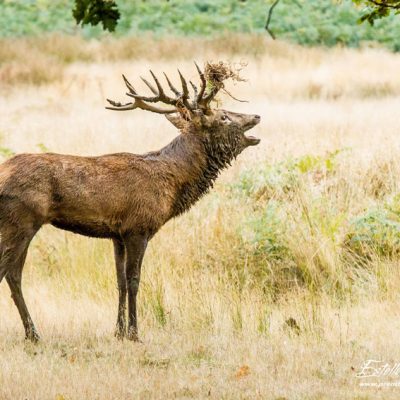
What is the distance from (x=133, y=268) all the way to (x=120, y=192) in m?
0.62

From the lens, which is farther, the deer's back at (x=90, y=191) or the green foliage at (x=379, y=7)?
the deer's back at (x=90, y=191)

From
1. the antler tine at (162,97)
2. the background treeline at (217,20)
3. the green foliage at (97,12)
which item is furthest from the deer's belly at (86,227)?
the background treeline at (217,20)

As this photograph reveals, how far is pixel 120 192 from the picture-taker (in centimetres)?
775

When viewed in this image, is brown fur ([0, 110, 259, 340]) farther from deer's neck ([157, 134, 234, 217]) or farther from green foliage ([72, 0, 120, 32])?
green foliage ([72, 0, 120, 32])

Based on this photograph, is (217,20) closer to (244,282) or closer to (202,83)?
(244,282)

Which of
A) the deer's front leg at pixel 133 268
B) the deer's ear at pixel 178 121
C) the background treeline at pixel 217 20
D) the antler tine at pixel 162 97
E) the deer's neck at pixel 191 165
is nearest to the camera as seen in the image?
the deer's front leg at pixel 133 268

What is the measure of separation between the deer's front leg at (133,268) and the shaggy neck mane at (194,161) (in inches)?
18.4

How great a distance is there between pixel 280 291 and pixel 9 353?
321 cm

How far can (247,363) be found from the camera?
7.15 metres

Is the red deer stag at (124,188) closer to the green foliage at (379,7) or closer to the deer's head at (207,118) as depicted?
the deer's head at (207,118)

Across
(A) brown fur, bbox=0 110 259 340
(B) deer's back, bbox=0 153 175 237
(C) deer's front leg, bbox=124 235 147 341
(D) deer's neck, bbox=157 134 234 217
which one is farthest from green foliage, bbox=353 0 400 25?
(C) deer's front leg, bbox=124 235 147 341

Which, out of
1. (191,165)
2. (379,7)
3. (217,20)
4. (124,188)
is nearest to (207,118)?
(191,165)

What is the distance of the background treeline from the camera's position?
88.2 feet

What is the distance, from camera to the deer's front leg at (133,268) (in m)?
7.79
